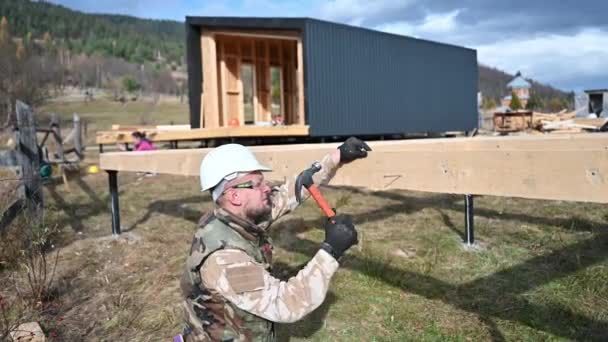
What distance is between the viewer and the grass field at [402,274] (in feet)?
10.8

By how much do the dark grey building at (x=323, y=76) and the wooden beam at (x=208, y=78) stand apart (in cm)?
3

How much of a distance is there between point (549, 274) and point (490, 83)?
111529 mm

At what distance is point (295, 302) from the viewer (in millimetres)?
1850

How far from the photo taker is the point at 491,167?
2.00 m

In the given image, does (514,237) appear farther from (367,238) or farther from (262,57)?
(262,57)

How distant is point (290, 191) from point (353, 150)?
0.47 m

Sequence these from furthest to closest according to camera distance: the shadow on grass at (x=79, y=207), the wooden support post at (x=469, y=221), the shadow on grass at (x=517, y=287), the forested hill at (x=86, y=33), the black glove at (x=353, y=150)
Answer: the forested hill at (x=86, y=33) < the shadow on grass at (x=79, y=207) < the wooden support post at (x=469, y=221) < the shadow on grass at (x=517, y=287) < the black glove at (x=353, y=150)

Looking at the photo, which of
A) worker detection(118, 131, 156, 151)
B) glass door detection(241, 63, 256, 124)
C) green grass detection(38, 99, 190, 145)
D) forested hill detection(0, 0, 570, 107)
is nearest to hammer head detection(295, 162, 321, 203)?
worker detection(118, 131, 156, 151)

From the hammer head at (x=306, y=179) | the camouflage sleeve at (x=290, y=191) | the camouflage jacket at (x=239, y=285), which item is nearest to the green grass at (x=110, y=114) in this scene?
the camouflage sleeve at (x=290, y=191)

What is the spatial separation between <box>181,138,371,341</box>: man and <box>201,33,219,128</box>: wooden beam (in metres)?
11.2

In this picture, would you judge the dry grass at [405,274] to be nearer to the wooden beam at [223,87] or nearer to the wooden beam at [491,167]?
the wooden beam at [491,167]

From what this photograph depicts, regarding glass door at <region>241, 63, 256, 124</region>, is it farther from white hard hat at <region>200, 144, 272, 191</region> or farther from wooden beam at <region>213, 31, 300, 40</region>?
white hard hat at <region>200, 144, 272, 191</region>

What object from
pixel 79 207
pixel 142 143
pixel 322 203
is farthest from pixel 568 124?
pixel 322 203

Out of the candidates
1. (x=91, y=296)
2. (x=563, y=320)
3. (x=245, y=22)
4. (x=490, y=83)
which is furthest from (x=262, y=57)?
(x=490, y=83)
